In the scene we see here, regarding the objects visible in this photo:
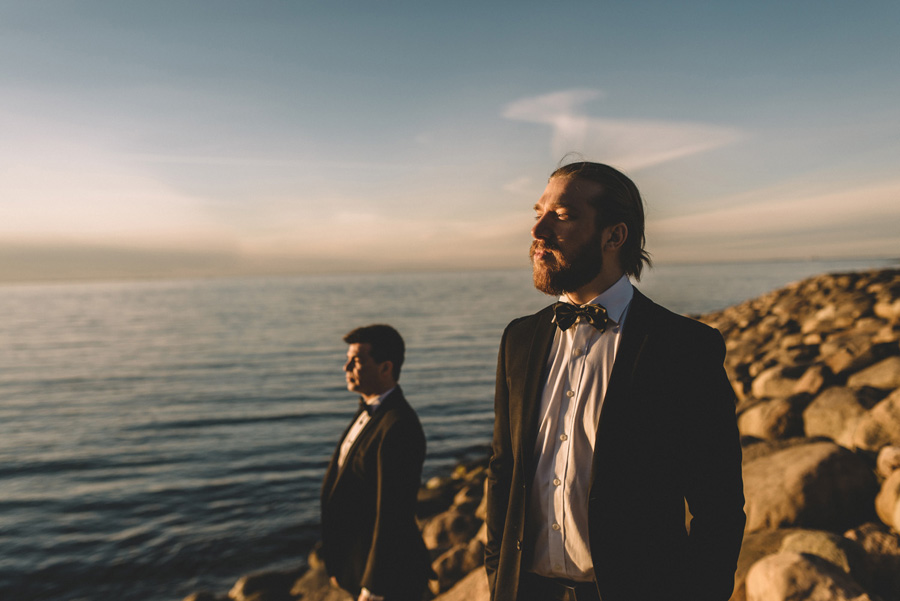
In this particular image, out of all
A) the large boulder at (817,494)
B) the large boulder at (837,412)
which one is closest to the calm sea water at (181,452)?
the large boulder at (817,494)

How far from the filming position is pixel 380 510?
3.67 metres

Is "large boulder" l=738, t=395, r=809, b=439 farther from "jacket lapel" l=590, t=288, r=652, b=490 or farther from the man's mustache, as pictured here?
the man's mustache

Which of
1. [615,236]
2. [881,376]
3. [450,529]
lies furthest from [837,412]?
[615,236]

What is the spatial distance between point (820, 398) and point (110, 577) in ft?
33.9

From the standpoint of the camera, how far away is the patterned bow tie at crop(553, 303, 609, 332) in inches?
90.2

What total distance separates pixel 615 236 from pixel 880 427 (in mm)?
4524

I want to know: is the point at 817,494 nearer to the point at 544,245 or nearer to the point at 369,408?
the point at 369,408

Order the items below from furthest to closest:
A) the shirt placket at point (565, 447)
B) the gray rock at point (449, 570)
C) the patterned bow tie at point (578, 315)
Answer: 1. the gray rock at point (449, 570)
2. the patterned bow tie at point (578, 315)
3. the shirt placket at point (565, 447)

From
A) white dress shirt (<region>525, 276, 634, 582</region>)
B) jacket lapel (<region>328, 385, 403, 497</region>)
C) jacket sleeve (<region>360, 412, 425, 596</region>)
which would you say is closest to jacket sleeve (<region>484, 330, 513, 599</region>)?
white dress shirt (<region>525, 276, 634, 582</region>)

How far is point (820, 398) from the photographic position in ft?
21.5

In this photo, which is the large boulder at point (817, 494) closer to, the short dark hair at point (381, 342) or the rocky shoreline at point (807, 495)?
the rocky shoreline at point (807, 495)

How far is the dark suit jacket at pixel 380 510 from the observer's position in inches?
145

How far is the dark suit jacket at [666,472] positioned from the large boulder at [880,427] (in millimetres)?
4012

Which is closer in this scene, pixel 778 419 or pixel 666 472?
pixel 666 472
